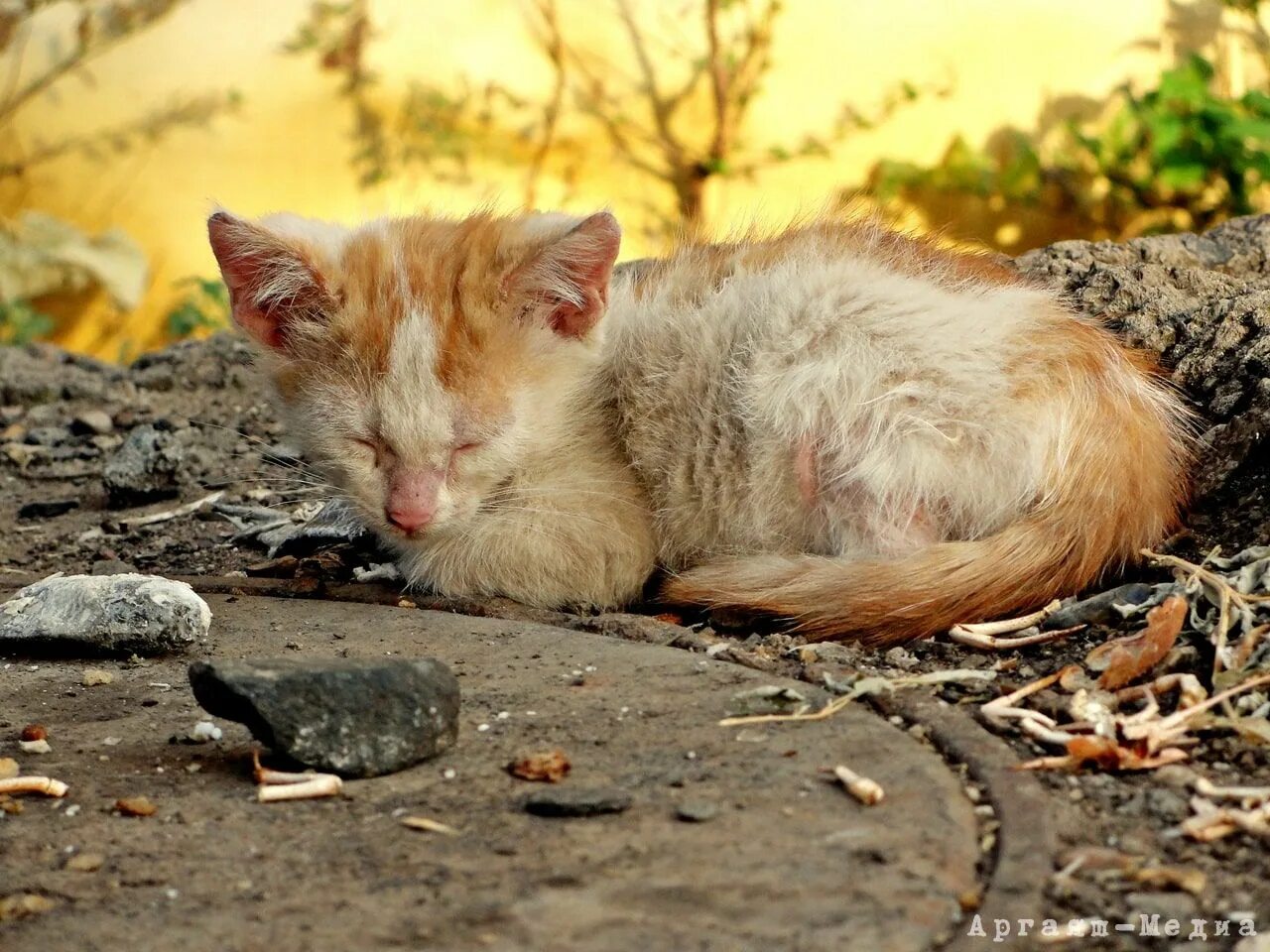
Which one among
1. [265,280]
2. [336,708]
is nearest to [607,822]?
[336,708]

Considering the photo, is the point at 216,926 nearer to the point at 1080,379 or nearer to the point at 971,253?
the point at 1080,379

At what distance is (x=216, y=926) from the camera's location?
1.77 meters

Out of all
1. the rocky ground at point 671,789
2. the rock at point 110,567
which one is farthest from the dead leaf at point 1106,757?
the rock at point 110,567

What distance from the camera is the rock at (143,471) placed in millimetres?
4180

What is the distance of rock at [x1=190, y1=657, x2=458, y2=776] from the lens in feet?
7.04

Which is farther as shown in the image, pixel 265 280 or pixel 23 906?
pixel 265 280

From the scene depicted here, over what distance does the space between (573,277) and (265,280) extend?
65cm

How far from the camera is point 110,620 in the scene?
9.12 feet

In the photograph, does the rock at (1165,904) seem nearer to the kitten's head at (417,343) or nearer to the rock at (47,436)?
the kitten's head at (417,343)

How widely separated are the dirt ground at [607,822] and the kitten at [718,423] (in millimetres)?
174

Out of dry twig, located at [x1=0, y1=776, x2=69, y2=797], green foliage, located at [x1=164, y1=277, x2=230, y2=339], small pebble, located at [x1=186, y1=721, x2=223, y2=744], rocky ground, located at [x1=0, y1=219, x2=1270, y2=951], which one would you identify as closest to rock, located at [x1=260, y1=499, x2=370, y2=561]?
rocky ground, located at [x1=0, y1=219, x2=1270, y2=951]

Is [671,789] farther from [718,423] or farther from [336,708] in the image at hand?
[718,423]

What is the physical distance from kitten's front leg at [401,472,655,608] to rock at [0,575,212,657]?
0.54m

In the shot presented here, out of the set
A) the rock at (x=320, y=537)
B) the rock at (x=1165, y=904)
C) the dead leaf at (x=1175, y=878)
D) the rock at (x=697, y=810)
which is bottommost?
the rock at (x=320, y=537)
